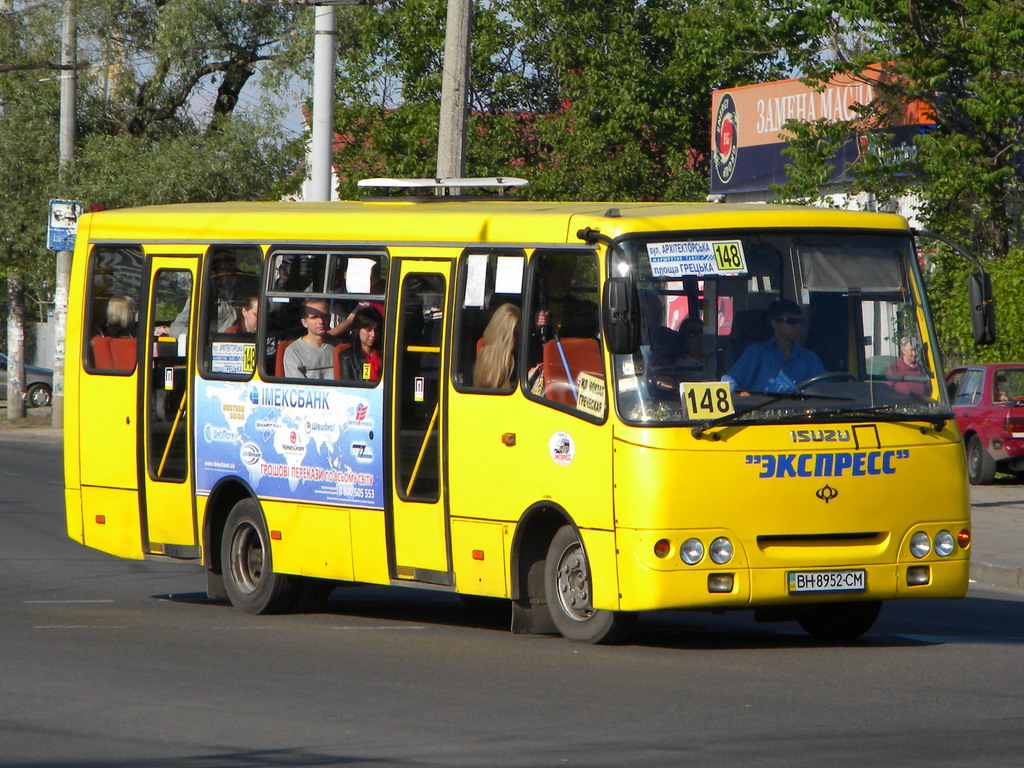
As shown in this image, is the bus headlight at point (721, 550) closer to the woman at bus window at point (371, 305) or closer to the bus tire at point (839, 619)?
the bus tire at point (839, 619)

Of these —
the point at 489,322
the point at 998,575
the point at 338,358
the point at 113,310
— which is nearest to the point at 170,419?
the point at 113,310

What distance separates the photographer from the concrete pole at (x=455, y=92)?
18719 millimetres

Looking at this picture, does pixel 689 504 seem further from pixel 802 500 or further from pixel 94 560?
pixel 94 560

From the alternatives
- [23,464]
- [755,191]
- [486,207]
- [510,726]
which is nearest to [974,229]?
[755,191]

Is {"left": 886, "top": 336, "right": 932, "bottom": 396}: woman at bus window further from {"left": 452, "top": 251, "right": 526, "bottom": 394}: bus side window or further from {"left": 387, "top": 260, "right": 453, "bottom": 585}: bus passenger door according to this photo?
{"left": 387, "top": 260, "right": 453, "bottom": 585}: bus passenger door

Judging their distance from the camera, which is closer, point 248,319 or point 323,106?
point 248,319

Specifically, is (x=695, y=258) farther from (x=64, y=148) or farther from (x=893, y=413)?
(x=64, y=148)

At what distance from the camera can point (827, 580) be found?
9.79 metres

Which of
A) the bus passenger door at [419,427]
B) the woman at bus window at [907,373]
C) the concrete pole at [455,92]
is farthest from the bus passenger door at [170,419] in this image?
the concrete pole at [455,92]

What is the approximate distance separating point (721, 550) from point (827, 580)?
626 mm

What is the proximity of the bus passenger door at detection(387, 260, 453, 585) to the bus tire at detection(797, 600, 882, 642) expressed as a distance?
2186 millimetres

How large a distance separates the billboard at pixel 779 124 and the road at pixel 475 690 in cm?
1629

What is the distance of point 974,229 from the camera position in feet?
90.6

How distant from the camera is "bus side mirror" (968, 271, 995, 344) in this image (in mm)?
10562
